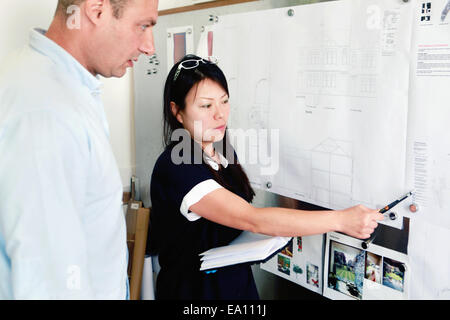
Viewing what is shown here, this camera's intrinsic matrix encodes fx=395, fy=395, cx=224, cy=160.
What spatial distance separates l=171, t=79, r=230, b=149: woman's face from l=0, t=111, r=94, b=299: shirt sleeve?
516mm

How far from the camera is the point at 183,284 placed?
1138 millimetres

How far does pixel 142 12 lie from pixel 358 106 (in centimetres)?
62

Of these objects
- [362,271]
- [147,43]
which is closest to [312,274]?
[362,271]

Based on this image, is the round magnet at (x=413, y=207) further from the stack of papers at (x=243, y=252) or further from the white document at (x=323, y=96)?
the stack of papers at (x=243, y=252)

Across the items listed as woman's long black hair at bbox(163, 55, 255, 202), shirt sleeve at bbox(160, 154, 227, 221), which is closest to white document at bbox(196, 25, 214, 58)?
woman's long black hair at bbox(163, 55, 255, 202)

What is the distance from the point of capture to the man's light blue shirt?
1.86 ft

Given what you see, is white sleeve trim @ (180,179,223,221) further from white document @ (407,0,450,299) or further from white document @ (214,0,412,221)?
white document @ (407,0,450,299)

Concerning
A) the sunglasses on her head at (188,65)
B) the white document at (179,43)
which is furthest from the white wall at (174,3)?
the sunglasses on her head at (188,65)

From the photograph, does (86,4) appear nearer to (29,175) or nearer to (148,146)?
(29,175)

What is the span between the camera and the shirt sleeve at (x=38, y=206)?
22.2 inches

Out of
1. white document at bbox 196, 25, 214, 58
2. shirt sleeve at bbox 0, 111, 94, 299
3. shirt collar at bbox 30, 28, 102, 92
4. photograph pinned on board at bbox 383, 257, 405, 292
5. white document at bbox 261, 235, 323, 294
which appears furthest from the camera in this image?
white document at bbox 196, 25, 214, 58

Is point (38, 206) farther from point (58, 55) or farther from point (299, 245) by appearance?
point (299, 245)

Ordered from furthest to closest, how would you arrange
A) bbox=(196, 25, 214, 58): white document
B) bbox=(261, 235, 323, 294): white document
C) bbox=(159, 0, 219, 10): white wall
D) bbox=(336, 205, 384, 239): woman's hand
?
bbox=(159, 0, 219, 10): white wall → bbox=(196, 25, 214, 58): white document → bbox=(261, 235, 323, 294): white document → bbox=(336, 205, 384, 239): woman's hand
